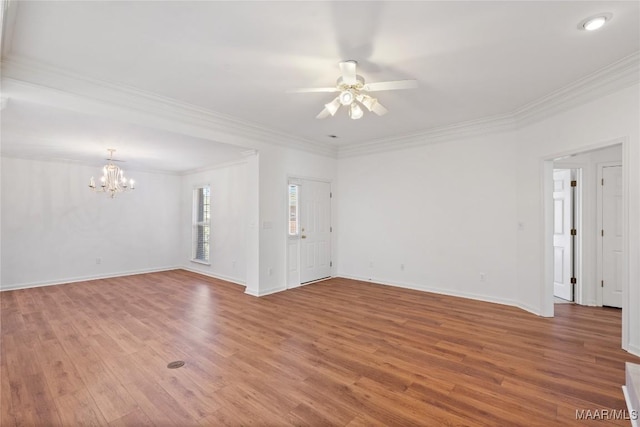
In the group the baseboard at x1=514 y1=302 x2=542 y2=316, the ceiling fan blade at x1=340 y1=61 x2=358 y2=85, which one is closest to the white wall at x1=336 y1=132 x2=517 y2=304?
the baseboard at x1=514 y1=302 x2=542 y2=316

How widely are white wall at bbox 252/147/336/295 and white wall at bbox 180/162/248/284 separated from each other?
0.91m

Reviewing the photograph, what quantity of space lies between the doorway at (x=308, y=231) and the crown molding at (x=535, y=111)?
1.20m

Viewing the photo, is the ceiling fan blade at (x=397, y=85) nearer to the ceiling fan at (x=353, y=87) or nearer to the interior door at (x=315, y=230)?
the ceiling fan at (x=353, y=87)

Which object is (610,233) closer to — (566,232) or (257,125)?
(566,232)

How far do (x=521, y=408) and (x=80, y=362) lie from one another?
12.5ft

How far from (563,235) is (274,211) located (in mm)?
4840

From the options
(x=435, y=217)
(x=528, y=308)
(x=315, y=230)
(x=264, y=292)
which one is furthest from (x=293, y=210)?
(x=528, y=308)

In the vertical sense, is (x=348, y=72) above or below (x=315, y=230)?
above

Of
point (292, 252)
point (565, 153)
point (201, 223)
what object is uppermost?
point (565, 153)

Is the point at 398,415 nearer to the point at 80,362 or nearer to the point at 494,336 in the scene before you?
the point at 494,336

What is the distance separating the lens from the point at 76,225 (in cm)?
625

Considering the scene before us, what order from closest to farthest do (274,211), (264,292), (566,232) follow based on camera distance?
1. (566,232)
2. (264,292)
3. (274,211)

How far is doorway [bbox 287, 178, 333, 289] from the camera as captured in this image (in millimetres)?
5582

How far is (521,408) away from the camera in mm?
2051
